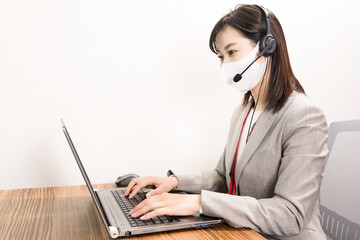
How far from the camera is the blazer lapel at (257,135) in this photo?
106 centimetres

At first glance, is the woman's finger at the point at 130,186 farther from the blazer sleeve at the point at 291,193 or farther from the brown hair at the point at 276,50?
the brown hair at the point at 276,50

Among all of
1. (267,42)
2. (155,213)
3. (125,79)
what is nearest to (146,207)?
(155,213)

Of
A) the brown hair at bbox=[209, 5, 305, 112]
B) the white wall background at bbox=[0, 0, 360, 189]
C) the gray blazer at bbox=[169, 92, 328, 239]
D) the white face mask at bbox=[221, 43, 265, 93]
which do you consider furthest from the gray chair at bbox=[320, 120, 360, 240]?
the white wall background at bbox=[0, 0, 360, 189]

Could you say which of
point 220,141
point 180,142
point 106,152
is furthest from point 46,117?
point 220,141

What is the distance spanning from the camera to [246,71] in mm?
1135

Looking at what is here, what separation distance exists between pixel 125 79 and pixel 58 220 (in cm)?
73

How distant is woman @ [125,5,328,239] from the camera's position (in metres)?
0.87

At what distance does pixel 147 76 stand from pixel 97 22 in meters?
0.30

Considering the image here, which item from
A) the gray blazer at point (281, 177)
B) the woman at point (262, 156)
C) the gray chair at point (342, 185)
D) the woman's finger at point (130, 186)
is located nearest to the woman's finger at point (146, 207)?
the woman at point (262, 156)

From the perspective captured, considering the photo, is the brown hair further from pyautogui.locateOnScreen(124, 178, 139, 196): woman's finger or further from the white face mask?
pyautogui.locateOnScreen(124, 178, 139, 196): woman's finger

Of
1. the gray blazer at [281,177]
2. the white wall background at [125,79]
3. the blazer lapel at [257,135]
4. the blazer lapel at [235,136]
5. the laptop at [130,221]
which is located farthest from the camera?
the white wall background at [125,79]

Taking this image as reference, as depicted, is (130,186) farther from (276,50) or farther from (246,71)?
(276,50)

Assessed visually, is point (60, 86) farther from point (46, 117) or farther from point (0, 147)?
point (0, 147)

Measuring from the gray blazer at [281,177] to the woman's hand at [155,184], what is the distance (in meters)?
0.04
